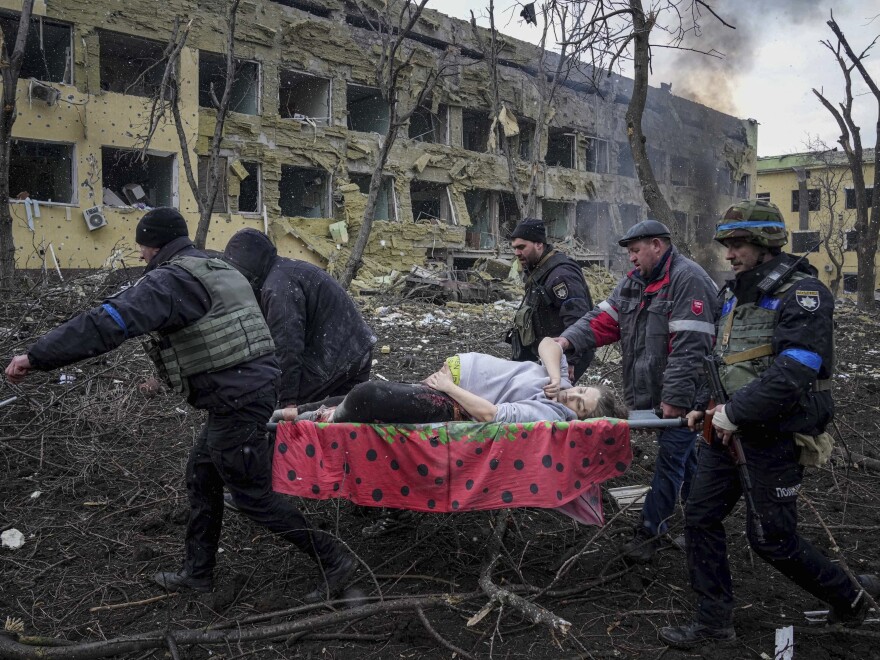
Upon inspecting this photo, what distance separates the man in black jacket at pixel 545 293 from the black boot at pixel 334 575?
6.15 feet

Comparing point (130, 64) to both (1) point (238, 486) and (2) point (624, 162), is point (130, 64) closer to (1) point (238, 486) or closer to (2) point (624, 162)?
(1) point (238, 486)

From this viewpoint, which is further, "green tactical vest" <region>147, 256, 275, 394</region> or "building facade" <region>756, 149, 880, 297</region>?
"building facade" <region>756, 149, 880, 297</region>

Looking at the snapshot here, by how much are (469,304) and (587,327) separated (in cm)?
1254

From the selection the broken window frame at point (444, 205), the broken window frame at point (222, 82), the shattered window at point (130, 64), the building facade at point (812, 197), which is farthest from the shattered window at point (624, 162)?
the shattered window at point (130, 64)

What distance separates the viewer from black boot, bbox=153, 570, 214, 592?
342 cm

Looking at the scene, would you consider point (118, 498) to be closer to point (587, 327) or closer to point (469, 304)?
point (587, 327)

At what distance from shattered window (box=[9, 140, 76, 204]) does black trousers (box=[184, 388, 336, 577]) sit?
14689 mm

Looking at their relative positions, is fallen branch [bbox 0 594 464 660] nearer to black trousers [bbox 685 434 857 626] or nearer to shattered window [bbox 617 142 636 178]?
black trousers [bbox 685 434 857 626]

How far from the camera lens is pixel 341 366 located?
412 cm

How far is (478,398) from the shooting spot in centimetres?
347

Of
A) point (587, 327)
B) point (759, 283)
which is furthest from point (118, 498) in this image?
point (759, 283)

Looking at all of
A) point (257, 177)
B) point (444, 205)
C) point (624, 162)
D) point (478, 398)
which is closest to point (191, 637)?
point (478, 398)

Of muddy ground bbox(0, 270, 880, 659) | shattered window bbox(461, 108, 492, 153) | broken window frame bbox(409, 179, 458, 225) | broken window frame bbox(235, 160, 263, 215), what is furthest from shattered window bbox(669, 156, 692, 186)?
muddy ground bbox(0, 270, 880, 659)

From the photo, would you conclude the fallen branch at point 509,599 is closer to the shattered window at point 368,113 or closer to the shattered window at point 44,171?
the shattered window at point 44,171
